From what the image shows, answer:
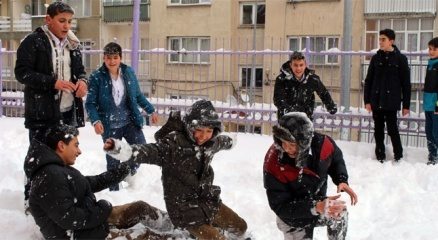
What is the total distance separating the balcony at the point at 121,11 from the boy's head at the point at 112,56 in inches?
779

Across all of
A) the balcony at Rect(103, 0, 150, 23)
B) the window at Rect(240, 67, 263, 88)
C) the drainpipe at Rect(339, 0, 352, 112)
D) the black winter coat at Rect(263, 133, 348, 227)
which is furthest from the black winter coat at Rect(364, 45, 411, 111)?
the balcony at Rect(103, 0, 150, 23)

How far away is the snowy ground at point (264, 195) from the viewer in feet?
14.1

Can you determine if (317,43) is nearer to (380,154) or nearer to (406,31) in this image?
(406,31)

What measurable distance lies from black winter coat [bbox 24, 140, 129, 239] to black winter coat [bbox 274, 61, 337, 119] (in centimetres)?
281

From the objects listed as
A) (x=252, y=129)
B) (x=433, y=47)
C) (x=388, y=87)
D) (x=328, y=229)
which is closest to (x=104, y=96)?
(x=328, y=229)

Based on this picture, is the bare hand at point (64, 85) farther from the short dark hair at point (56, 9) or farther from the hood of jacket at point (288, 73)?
the hood of jacket at point (288, 73)

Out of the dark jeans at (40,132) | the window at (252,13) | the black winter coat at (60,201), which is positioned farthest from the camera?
the window at (252,13)

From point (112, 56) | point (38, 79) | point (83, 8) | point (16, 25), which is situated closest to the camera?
point (38, 79)

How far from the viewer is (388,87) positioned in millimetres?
6344

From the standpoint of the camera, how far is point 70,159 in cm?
332

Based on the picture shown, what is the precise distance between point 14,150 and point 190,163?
411 centimetres

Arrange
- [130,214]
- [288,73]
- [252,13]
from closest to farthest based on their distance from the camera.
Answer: [130,214] → [288,73] → [252,13]

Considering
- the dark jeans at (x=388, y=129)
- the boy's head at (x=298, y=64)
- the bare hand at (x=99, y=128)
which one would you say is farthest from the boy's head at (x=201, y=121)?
the dark jeans at (x=388, y=129)

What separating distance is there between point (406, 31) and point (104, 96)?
16729 mm
